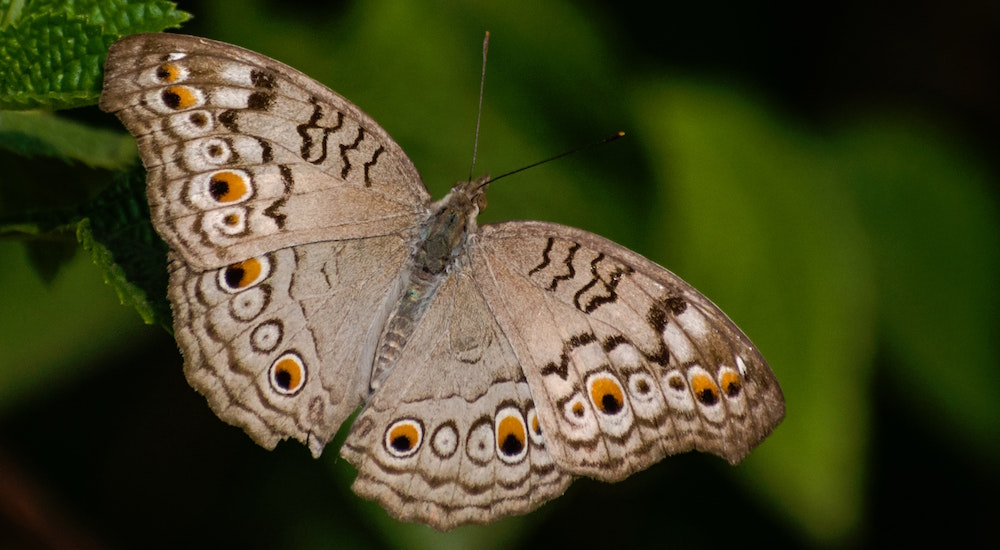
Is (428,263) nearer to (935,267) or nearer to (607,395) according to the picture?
(607,395)

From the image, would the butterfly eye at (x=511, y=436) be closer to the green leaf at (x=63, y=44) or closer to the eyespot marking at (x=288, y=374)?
the eyespot marking at (x=288, y=374)

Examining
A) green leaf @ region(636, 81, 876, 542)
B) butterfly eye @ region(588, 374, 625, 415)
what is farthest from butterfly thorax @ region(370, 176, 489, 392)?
green leaf @ region(636, 81, 876, 542)

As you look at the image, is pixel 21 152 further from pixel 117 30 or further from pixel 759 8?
pixel 759 8

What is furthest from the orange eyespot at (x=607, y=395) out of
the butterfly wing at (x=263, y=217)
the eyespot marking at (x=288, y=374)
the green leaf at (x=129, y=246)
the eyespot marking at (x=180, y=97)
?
the eyespot marking at (x=180, y=97)

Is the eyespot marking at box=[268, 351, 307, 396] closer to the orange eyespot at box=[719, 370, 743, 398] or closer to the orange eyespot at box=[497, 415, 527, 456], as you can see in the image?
the orange eyespot at box=[497, 415, 527, 456]

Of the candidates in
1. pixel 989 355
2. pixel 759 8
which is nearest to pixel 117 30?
pixel 759 8

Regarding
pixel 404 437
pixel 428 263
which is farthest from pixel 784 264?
pixel 404 437
